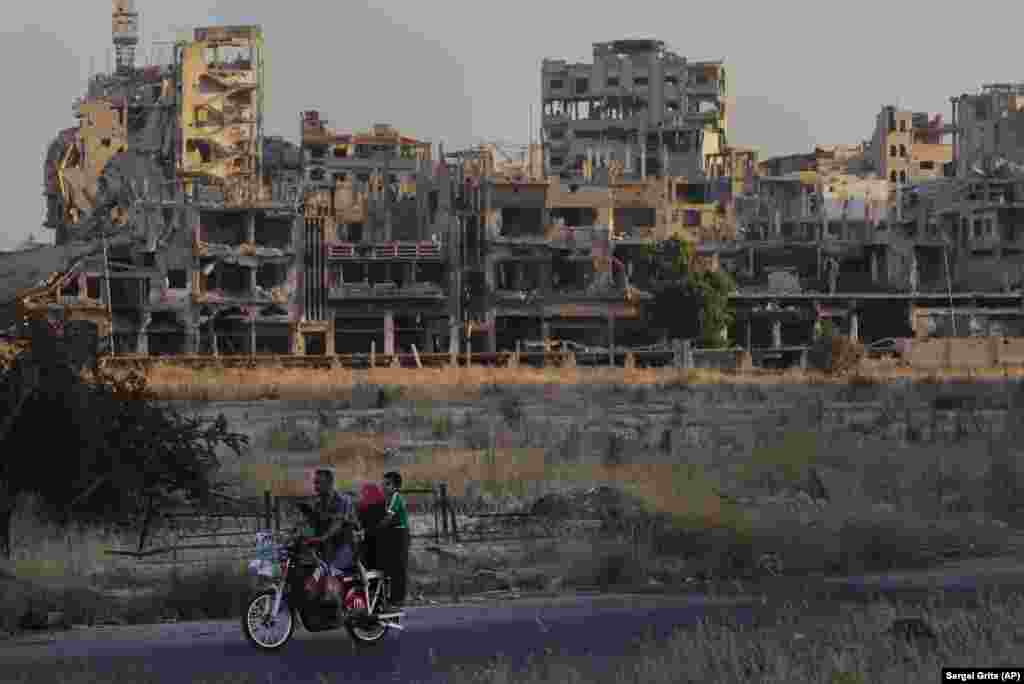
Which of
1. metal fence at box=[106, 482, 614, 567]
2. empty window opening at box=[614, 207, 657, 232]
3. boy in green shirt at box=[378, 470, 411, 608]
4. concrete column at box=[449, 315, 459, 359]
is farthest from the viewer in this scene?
empty window opening at box=[614, 207, 657, 232]

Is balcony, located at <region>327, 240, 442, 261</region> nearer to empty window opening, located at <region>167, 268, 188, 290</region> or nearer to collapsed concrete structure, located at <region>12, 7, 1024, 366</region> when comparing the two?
collapsed concrete structure, located at <region>12, 7, 1024, 366</region>

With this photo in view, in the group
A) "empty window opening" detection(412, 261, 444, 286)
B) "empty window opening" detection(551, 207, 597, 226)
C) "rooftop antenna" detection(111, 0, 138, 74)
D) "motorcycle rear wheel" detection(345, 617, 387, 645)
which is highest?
"rooftop antenna" detection(111, 0, 138, 74)

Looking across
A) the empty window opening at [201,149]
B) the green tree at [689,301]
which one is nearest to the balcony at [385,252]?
the green tree at [689,301]

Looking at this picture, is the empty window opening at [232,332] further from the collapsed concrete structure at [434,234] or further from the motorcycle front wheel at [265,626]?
the motorcycle front wheel at [265,626]

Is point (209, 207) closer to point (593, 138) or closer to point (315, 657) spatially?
point (593, 138)

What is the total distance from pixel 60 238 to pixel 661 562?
3608 inches

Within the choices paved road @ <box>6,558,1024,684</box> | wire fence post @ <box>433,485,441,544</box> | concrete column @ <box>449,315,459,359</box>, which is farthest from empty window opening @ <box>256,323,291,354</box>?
paved road @ <box>6,558,1024,684</box>

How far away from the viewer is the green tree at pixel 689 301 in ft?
294

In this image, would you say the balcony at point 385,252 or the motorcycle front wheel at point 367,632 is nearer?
the motorcycle front wheel at point 367,632

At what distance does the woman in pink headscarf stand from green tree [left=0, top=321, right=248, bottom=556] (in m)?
10.0

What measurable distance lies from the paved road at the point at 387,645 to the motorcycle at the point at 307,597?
19cm

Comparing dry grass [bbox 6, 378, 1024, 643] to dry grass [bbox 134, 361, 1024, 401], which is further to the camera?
dry grass [bbox 134, 361, 1024, 401]

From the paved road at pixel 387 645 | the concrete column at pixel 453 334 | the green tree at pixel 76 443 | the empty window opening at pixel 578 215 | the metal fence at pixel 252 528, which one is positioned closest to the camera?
the paved road at pixel 387 645

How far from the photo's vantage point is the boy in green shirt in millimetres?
19156
